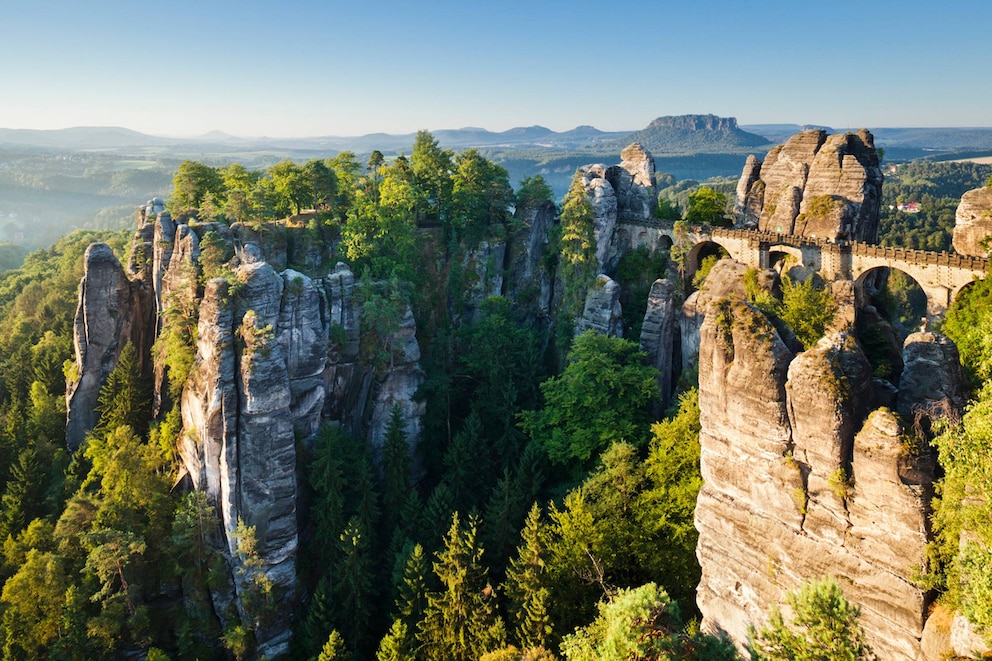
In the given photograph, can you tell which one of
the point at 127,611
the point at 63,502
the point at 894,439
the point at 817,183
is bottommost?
the point at 127,611

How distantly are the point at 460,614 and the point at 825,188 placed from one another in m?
34.5

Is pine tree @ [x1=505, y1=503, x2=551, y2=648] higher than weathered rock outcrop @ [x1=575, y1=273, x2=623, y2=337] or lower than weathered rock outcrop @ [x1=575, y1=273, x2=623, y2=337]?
lower

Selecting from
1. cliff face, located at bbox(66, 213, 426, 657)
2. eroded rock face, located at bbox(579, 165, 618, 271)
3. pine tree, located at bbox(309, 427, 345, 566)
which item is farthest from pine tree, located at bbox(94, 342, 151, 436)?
eroded rock face, located at bbox(579, 165, 618, 271)

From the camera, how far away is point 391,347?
39.6 metres

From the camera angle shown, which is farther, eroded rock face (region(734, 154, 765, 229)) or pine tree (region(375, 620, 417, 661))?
eroded rock face (region(734, 154, 765, 229))

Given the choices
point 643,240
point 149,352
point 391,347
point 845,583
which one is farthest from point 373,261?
point 845,583

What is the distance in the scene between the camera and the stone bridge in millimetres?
33312

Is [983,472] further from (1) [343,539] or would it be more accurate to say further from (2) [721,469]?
(1) [343,539]

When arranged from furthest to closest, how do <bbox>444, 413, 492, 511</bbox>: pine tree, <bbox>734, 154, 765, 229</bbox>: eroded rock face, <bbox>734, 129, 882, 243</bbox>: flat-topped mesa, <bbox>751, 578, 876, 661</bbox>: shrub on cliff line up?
<bbox>734, 154, 765, 229</bbox>: eroded rock face < <bbox>734, 129, 882, 243</bbox>: flat-topped mesa < <bbox>444, 413, 492, 511</bbox>: pine tree < <bbox>751, 578, 876, 661</bbox>: shrub on cliff

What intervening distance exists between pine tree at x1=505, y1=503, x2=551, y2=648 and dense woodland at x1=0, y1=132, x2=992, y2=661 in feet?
0.35

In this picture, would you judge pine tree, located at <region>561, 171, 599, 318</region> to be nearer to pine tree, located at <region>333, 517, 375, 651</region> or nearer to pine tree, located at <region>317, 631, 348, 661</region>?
pine tree, located at <region>333, 517, 375, 651</region>

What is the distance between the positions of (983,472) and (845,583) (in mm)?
4856

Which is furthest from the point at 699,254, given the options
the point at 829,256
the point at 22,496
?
the point at 22,496

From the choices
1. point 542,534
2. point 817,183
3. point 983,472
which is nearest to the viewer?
point 983,472
